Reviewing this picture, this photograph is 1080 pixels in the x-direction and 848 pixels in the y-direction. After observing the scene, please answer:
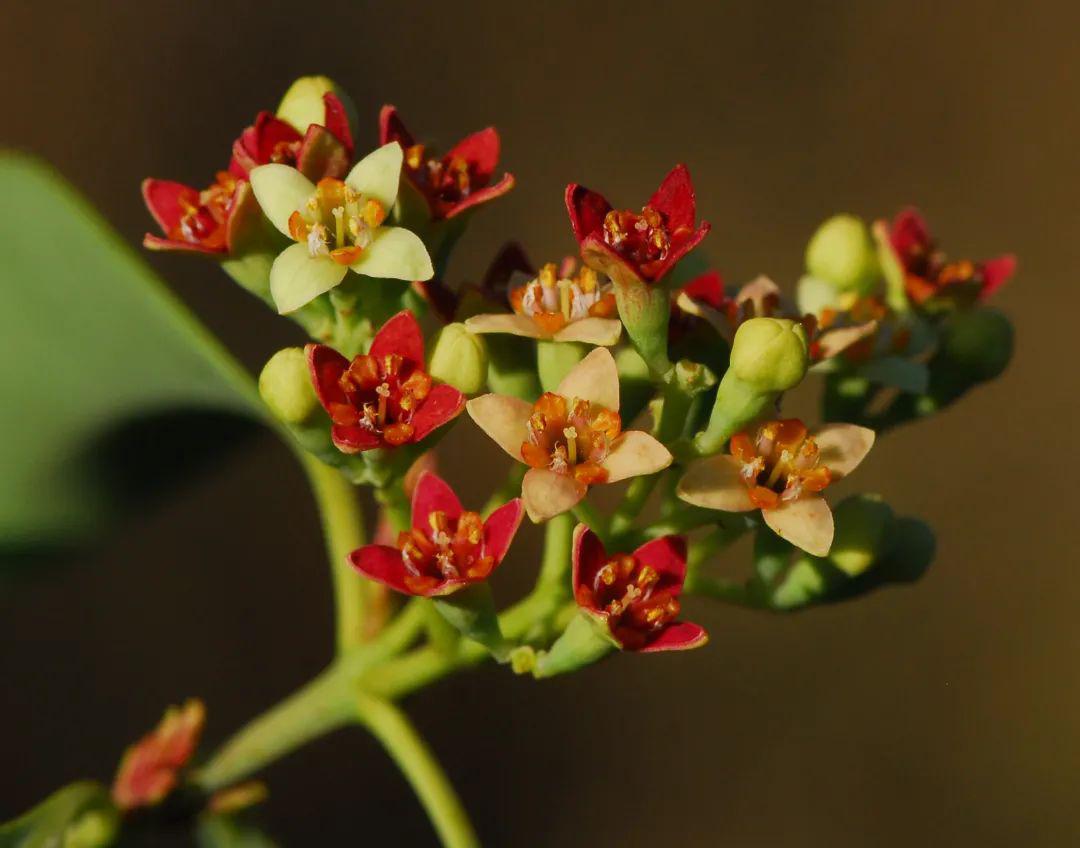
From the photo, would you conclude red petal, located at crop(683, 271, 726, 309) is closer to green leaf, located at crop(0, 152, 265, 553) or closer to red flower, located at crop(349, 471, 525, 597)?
red flower, located at crop(349, 471, 525, 597)

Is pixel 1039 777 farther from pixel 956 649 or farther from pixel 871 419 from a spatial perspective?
pixel 871 419

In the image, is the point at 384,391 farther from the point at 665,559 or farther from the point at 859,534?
the point at 859,534

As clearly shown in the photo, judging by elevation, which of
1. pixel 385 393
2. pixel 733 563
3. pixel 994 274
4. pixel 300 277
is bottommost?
pixel 733 563

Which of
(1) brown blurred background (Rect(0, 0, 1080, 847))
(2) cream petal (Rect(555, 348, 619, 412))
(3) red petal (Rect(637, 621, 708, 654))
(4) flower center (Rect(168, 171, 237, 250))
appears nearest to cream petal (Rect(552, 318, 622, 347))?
(2) cream petal (Rect(555, 348, 619, 412))

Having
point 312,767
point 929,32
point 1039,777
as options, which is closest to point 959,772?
point 1039,777

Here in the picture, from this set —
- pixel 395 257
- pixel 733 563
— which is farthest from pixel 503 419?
pixel 733 563

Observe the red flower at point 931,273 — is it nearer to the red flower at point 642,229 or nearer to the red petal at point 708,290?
the red petal at point 708,290
